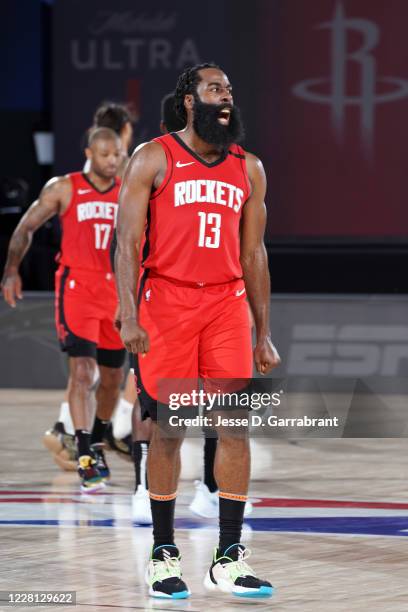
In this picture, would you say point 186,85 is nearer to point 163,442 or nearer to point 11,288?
point 163,442

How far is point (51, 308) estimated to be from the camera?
462 inches

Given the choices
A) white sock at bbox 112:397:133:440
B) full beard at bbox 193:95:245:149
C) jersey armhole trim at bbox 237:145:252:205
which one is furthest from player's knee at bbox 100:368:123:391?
full beard at bbox 193:95:245:149

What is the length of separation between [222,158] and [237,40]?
375 inches

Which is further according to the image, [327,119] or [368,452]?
[327,119]

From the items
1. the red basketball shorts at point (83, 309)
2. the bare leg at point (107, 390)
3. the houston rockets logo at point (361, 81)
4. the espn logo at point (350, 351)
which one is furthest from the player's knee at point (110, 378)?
the houston rockets logo at point (361, 81)

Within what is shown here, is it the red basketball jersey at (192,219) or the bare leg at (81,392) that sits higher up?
the red basketball jersey at (192,219)

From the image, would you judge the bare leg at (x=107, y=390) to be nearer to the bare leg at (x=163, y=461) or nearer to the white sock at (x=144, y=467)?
the white sock at (x=144, y=467)

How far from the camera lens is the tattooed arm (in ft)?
24.6

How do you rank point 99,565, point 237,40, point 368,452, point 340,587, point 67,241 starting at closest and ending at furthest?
point 340,587, point 99,565, point 67,241, point 368,452, point 237,40

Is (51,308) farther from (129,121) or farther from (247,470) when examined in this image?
(247,470)

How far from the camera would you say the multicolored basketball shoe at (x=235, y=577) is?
4758 mm

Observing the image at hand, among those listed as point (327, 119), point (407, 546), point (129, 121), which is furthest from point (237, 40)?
point (407, 546)

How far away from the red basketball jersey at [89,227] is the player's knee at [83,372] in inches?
19.8

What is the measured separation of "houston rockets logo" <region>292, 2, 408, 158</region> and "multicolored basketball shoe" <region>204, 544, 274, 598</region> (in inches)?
397
